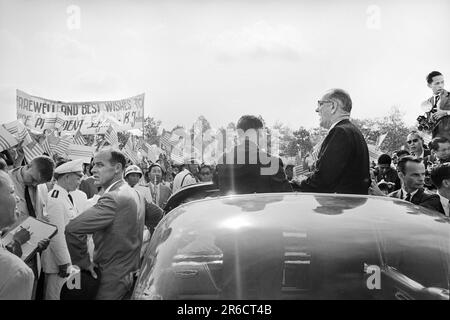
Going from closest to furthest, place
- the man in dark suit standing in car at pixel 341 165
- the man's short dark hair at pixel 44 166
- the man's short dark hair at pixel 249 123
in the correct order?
the man in dark suit standing in car at pixel 341 165
the man's short dark hair at pixel 249 123
the man's short dark hair at pixel 44 166

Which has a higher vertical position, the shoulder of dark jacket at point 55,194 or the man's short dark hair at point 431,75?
the man's short dark hair at point 431,75

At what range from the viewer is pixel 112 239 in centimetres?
416

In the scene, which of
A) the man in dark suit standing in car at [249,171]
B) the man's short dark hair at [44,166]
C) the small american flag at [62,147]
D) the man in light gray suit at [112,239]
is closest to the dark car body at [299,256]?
the man in light gray suit at [112,239]

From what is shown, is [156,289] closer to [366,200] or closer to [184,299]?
[184,299]

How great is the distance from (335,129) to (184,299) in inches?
87.3

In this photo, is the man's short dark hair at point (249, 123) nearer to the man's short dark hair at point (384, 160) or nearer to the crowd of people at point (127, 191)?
the crowd of people at point (127, 191)

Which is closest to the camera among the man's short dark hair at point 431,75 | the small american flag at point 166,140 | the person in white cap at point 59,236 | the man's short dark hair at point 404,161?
the man's short dark hair at point 404,161

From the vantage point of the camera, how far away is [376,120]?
77188 millimetres

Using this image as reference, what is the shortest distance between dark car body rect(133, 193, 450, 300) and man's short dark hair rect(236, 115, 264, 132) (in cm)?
207

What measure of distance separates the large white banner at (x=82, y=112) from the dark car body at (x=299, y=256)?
2058cm

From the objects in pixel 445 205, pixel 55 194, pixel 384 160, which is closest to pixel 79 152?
pixel 384 160

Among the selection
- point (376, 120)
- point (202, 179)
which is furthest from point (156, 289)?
point (376, 120)

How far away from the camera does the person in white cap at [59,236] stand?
613cm
